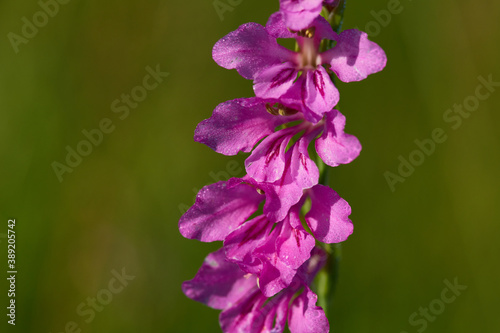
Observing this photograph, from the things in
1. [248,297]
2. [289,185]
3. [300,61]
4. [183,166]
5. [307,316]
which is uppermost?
[183,166]

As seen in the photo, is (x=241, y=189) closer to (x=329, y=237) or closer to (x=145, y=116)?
(x=329, y=237)

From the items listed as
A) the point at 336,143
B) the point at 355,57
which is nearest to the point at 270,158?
the point at 336,143

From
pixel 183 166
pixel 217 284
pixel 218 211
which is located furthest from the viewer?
pixel 183 166

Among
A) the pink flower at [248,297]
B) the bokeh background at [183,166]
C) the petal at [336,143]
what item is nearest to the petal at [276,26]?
the petal at [336,143]

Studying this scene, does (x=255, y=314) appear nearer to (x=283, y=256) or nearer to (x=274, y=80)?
(x=283, y=256)

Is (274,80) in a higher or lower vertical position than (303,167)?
higher

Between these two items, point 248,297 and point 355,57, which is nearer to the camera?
point 355,57

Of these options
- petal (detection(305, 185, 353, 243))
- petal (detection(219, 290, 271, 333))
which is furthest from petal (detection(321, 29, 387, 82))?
petal (detection(219, 290, 271, 333))

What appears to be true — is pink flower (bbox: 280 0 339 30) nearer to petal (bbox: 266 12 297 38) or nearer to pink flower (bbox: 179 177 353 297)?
petal (bbox: 266 12 297 38)
